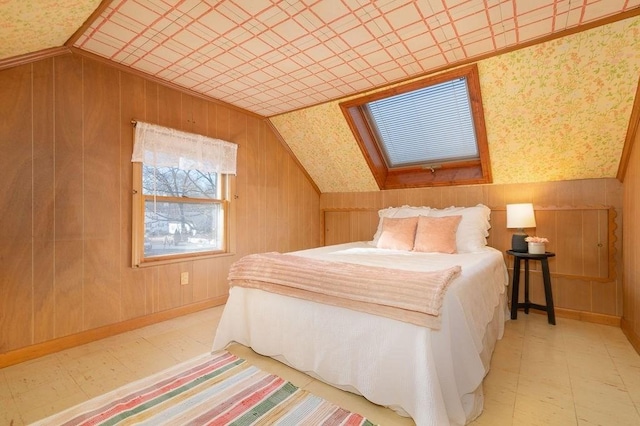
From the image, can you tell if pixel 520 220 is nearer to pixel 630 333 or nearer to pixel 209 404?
pixel 630 333

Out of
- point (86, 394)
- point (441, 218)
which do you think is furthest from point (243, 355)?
point (441, 218)

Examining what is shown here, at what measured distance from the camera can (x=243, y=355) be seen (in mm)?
2070

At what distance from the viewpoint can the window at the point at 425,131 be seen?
2658 mm

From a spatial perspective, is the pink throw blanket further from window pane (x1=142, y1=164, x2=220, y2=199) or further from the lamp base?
the lamp base

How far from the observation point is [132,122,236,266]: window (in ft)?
8.46

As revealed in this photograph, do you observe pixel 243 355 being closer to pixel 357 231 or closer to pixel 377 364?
pixel 377 364

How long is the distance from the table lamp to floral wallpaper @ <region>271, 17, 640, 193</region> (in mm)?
363

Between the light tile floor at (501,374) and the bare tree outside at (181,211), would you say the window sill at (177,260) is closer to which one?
the bare tree outside at (181,211)

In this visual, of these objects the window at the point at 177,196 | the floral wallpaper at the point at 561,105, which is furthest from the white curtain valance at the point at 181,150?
the floral wallpaper at the point at 561,105

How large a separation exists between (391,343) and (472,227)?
1783 mm

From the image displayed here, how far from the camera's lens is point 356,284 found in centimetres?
156

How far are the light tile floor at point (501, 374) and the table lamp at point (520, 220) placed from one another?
0.69 m

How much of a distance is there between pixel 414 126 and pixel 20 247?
130 inches

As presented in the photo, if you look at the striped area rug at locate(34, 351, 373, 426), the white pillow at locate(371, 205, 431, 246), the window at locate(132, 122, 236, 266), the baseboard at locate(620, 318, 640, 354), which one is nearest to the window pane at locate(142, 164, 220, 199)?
the window at locate(132, 122, 236, 266)
